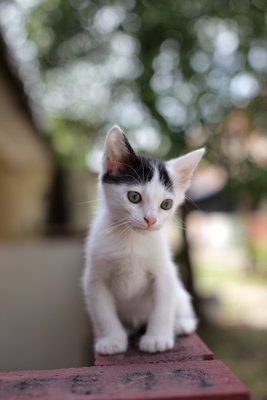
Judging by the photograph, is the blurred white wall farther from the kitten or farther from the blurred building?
the kitten

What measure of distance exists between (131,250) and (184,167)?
371 millimetres

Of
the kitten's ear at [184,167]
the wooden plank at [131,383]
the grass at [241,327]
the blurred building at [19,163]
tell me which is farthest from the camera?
the grass at [241,327]

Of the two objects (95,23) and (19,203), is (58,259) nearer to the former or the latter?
(19,203)

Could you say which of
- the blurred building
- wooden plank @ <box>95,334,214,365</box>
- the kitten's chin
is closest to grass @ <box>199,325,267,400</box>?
the blurred building

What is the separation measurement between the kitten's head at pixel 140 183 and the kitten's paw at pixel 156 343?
0.37m

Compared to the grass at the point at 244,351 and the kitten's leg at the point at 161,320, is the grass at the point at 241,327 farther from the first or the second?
the kitten's leg at the point at 161,320

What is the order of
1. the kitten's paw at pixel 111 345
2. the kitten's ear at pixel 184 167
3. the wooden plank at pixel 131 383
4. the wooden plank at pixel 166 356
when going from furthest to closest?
the kitten's ear at pixel 184 167 → the kitten's paw at pixel 111 345 → the wooden plank at pixel 166 356 → the wooden plank at pixel 131 383

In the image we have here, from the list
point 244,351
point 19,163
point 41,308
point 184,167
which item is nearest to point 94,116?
point 19,163

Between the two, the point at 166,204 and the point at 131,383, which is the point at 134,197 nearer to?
the point at 166,204

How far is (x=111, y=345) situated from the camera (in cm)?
144

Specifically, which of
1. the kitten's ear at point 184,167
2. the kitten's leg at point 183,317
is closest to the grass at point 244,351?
the kitten's leg at point 183,317

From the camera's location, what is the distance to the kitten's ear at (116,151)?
1467 mm

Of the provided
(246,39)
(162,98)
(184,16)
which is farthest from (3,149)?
(246,39)

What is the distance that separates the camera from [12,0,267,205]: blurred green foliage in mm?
5023
